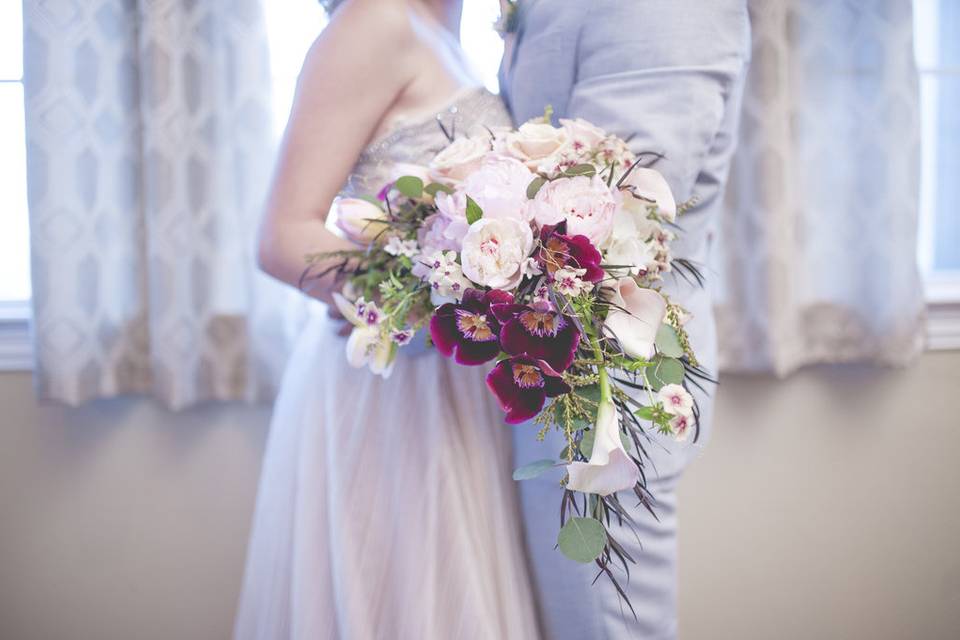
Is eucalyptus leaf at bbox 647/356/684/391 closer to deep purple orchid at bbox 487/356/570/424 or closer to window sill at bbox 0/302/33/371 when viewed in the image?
deep purple orchid at bbox 487/356/570/424

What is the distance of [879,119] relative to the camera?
1.58 m

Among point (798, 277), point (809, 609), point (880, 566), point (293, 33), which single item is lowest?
point (809, 609)

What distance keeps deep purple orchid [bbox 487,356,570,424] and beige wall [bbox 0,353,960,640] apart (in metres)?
1.15

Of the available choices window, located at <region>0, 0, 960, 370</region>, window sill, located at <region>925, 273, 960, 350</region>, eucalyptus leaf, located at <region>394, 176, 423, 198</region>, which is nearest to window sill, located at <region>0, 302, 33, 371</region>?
window, located at <region>0, 0, 960, 370</region>

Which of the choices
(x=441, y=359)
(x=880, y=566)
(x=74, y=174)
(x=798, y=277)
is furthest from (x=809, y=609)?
(x=74, y=174)

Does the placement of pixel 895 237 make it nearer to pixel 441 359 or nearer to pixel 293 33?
pixel 441 359

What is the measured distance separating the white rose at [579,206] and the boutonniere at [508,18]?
0.43 metres

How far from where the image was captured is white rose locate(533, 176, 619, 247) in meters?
0.62

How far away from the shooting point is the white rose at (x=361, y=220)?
0.75 meters

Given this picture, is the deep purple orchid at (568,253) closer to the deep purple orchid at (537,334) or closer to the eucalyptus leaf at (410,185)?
the deep purple orchid at (537,334)

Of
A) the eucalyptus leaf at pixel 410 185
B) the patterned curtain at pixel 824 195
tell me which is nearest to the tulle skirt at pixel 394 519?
the eucalyptus leaf at pixel 410 185

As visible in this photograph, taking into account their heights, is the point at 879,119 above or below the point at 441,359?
above

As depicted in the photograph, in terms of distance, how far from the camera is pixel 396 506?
33.9 inches

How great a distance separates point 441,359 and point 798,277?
3.65 feet
